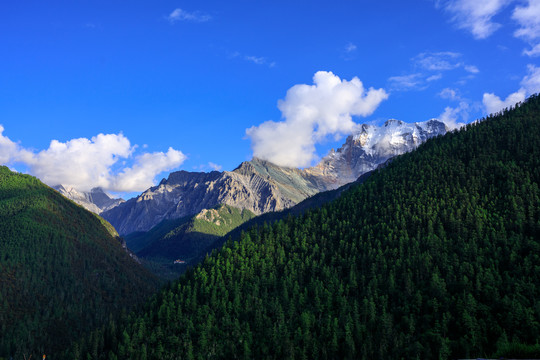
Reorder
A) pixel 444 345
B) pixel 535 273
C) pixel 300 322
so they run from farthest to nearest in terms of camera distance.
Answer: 1. pixel 300 322
2. pixel 535 273
3. pixel 444 345

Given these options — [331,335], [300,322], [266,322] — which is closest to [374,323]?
[331,335]

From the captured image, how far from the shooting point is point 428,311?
7052 inches

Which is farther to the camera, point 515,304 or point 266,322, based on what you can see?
point 266,322

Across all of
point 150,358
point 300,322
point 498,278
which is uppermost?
point 498,278

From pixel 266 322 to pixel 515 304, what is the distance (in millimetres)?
105358

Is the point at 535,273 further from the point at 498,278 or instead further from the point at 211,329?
the point at 211,329

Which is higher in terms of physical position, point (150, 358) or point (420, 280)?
point (420, 280)

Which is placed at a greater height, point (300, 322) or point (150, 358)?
point (300, 322)

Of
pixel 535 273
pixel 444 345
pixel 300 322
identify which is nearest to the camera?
pixel 444 345

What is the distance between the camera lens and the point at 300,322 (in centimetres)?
19000

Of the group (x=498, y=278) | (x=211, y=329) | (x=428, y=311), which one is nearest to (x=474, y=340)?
(x=428, y=311)

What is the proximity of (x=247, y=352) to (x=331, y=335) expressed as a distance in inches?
1480

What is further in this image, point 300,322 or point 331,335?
point 300,322

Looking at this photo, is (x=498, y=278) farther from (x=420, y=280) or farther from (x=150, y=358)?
(x=150, y=358)
